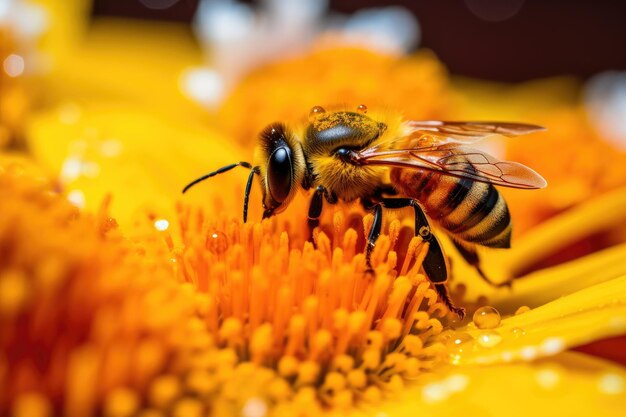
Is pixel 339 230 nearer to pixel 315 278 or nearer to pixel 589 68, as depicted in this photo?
pixel 315 278

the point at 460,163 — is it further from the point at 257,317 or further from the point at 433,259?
the point at 257,317

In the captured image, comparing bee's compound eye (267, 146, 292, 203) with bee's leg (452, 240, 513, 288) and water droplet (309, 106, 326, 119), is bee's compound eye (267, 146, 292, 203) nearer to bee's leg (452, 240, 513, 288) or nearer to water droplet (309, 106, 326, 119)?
water droplet (309, 106, 326, 119)

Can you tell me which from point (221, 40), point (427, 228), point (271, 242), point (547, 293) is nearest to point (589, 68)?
point (221, 40)

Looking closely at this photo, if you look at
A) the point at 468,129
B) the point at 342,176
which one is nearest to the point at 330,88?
the point at 468,129

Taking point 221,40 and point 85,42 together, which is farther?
point 85,42

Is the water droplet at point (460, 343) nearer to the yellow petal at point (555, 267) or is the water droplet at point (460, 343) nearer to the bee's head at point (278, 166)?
the yellow petal at point (555, 267)

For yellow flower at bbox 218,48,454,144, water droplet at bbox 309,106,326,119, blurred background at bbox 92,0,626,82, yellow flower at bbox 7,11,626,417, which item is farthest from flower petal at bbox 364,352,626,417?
blurred background at bbox 92,0,626,82

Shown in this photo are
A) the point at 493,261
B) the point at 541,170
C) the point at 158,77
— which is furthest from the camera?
the point at 158,77

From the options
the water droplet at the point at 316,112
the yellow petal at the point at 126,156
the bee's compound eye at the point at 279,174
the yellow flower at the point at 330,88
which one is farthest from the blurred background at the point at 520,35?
the bee's compound eye at the point at 279,174
